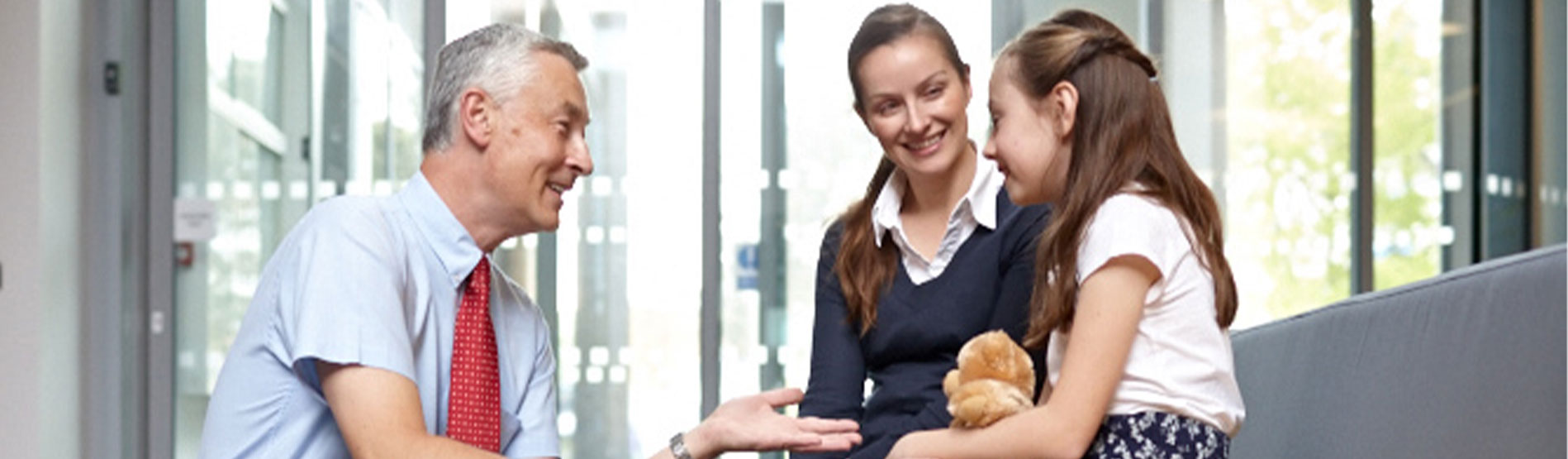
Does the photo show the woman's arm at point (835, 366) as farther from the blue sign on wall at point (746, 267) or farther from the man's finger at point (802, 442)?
the blue sign on wall at point (746, 267)

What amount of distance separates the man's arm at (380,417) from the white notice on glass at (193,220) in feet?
12.7

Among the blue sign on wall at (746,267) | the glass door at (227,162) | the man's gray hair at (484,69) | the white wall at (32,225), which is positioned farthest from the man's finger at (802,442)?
the glass door at (227,162)

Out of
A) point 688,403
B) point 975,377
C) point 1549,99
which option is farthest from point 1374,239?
point 975,377

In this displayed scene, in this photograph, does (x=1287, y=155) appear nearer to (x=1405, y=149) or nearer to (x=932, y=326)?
(x=1405, y=149)

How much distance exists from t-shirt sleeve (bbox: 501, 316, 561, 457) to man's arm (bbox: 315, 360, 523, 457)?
29 cm

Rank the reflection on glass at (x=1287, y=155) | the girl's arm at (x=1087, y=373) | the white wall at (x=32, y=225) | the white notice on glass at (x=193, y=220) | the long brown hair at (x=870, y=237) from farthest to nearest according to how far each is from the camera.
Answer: the reflection on glass at (x=1287, y=155) → the white notice on glass at (x=193, y=220) → the white wall at (x=32, y=225) → the long brown hair at (x=870, y=237) → the girl's arm at (x=1087, y=373)

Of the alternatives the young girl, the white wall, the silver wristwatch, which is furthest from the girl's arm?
the white wall

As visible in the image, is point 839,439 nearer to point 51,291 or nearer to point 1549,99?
point 51,291

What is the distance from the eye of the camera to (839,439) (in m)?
1.99

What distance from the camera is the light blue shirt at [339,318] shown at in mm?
1838

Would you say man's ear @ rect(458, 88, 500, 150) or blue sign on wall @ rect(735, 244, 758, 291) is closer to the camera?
man's ear @ rect(458, 88, 500, 150)

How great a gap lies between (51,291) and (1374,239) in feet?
12.9

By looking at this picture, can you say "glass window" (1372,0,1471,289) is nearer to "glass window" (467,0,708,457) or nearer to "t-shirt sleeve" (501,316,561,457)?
"glass window" (467,0,708,457)

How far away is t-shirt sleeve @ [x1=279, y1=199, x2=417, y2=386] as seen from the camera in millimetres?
1819
